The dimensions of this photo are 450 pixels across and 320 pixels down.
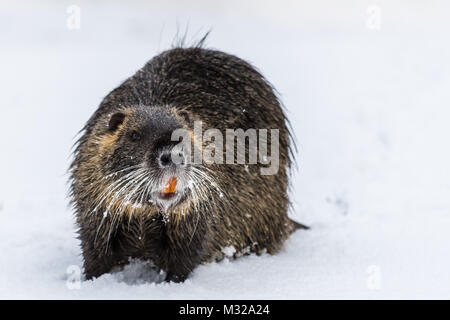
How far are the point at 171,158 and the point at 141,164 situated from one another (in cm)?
16

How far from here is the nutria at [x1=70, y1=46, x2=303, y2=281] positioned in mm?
2912

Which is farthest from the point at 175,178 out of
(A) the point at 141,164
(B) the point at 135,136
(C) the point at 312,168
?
(C) the point at 312,168

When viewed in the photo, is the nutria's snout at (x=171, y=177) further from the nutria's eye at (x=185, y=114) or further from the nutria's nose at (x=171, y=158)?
the nutria's eye at (x=185, y=114)

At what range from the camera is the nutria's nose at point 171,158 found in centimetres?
274

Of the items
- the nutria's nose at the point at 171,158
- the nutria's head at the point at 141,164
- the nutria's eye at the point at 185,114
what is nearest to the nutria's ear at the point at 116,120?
the nutria's head at the point at 141,164

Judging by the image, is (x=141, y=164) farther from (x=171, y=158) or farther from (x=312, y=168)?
(x=312, y=168)

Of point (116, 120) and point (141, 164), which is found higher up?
point (116, 120)

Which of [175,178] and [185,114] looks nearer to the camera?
[175,178]

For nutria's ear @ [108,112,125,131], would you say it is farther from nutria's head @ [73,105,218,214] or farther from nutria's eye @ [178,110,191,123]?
A: nutria's eye @ [178,110,191,123]

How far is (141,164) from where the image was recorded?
283 centimetres

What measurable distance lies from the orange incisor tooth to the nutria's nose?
71mm

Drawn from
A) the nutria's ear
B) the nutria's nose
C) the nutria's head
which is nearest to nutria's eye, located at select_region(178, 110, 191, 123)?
the nutria's head

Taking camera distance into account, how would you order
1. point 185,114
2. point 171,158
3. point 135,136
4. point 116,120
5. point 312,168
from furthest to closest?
1. point 312,168
2. point 185,114
3. point 116,120
4. point 135,136
5. point 171,158

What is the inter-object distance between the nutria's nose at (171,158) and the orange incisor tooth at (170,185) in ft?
0.23
